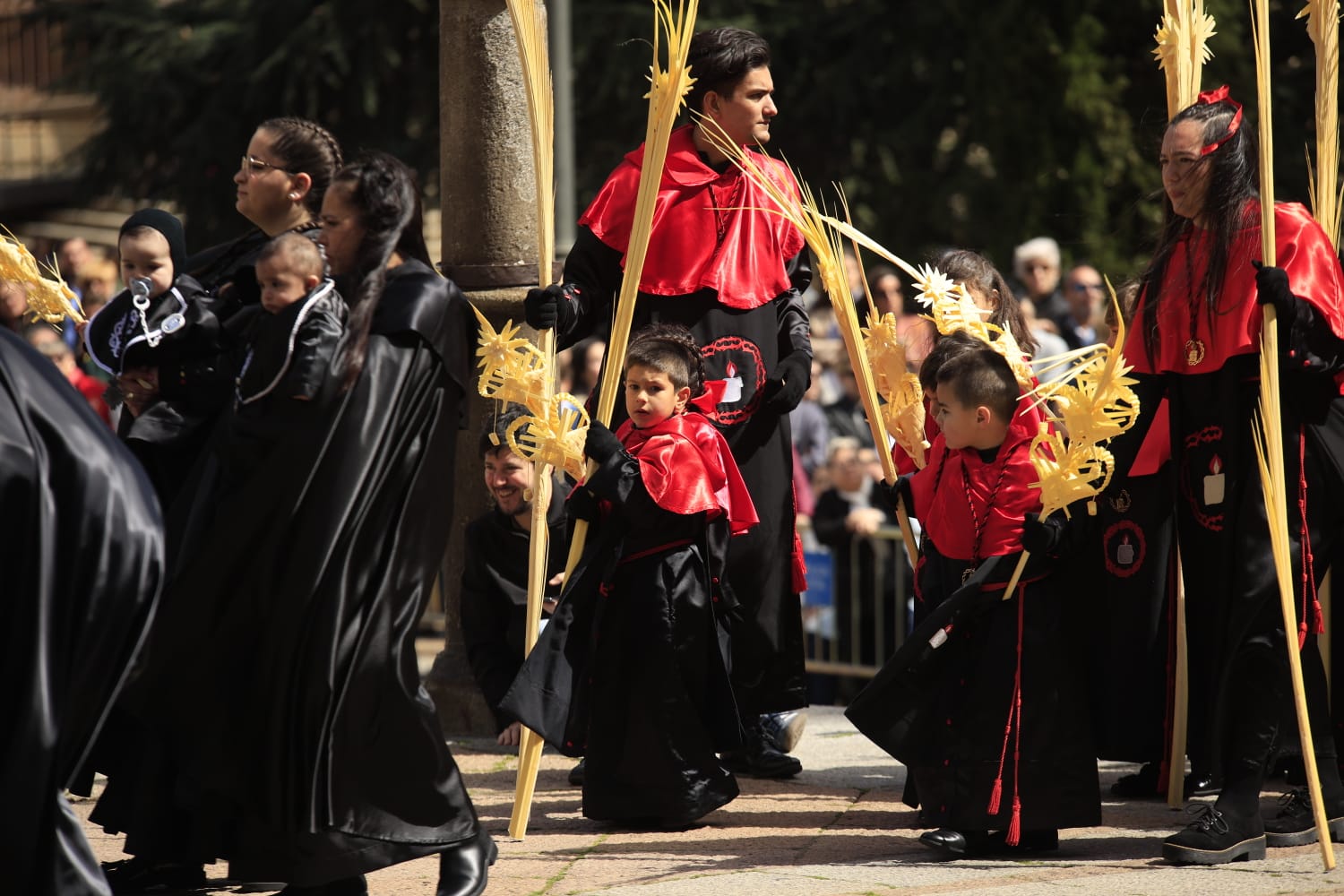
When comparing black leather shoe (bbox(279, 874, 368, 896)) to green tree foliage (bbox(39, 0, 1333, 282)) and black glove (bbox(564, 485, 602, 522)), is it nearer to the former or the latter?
black glove (bbox(564, 485, 602, 522))

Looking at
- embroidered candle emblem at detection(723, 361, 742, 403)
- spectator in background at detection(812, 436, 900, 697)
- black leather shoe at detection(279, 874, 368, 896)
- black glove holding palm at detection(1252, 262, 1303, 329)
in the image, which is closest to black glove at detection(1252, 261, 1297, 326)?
black glove holding palm at detection(1252, 262, 1303, 329)

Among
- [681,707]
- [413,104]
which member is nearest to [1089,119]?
[413,104]

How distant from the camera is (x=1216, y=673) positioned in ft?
15.9

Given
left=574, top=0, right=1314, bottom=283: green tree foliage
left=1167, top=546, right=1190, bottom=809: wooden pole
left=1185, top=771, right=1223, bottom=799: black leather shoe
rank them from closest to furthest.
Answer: left=1167, top=546, right=1190, bottom=809: wooden pole
left=1185, top=771, right=1223, bottom=799: black leather shoe
left=574, top=0, right=1314, bottom=283: green tree foliage

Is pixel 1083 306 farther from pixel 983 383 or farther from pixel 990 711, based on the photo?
pixel 990 711

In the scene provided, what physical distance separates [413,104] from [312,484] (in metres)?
14.0

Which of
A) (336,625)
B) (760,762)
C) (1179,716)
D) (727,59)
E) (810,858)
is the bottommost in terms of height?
(810,858)

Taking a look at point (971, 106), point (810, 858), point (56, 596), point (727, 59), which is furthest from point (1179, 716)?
point (971, 106)

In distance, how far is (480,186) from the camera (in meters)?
6.73

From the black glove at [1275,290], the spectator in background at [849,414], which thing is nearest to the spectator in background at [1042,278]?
the spectator in background at [849,414]

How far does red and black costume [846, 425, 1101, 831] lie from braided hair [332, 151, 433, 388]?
1652mm

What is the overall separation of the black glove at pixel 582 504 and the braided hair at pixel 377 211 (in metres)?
1.11

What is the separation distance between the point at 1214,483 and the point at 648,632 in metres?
1.55

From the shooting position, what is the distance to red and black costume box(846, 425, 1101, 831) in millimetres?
4852
